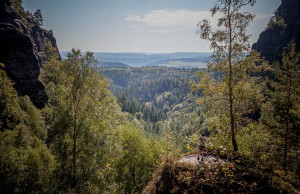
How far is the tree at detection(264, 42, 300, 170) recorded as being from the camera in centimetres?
2288

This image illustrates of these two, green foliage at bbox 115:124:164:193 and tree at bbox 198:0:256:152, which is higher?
tree at bbox 198:0:256:152

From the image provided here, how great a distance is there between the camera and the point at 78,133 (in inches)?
982

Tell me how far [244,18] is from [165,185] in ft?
41.5

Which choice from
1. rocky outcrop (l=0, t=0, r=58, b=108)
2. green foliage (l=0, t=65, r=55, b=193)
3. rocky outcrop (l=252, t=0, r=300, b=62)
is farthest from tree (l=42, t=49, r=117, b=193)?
rocky outcrop (l=252, t=0, r=300, b=62)

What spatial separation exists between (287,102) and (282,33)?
11023 cm

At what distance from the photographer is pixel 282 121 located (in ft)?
80.5

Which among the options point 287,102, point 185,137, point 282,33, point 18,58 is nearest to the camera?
point 185,137

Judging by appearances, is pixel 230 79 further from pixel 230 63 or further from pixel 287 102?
pixel 287 102

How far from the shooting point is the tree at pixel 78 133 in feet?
81.4

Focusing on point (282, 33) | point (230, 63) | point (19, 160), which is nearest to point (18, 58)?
point (19, 160)

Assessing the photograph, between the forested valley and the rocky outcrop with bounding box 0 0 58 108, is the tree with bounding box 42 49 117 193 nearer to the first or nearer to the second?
the forested valley

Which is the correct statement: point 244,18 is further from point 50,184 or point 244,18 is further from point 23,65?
point 23,65

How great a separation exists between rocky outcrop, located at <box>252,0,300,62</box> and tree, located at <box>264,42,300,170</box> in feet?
315

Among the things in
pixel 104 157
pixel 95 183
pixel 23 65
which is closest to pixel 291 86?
pixel 104 157
